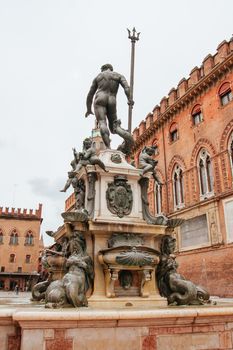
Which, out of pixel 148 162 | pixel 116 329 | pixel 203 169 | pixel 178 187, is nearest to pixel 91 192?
pixel 148 162

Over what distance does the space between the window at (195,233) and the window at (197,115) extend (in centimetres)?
710

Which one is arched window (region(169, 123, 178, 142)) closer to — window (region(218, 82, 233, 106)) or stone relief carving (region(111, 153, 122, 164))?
window (region(218, 82, 233, 106))

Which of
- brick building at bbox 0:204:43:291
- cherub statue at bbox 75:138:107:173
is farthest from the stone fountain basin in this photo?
brick building at bbox 0:204:43:291

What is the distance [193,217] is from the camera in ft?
75.0

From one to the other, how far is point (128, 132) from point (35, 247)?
54255 millimetres

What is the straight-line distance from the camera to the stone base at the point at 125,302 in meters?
5.57

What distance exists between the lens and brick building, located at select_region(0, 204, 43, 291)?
55125mm

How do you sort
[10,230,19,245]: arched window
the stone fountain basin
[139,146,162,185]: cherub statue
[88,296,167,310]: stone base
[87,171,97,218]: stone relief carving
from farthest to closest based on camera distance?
1. [10,230,19,245]: arched window
2. [139,146,162,185]: cherub statue
3. [87,171,97,218]: stone relief carving
4. the stone fountain basin
5. [88,296,167,310]: stone base

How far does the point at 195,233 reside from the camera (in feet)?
73.8

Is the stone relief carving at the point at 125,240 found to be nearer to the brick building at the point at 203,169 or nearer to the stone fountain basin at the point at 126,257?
the stone fountain basin at the point at 126,257

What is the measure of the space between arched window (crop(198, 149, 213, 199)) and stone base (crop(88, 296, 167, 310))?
1685 cm

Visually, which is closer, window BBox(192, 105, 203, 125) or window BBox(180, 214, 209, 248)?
window BBox(180, 214, 209, 248)

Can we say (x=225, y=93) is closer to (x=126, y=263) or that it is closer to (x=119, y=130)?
(x=119, y=130)

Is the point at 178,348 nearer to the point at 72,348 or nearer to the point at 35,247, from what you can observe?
the point at 72,348
